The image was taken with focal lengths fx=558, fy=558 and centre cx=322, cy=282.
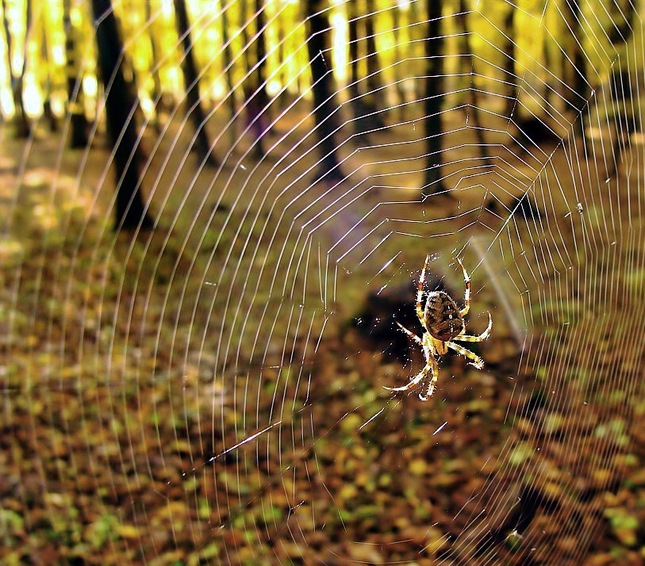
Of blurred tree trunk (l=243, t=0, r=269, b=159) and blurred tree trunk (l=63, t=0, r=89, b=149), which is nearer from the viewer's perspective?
blurred tree trunk (l=243, t=0, r=269, b=159)

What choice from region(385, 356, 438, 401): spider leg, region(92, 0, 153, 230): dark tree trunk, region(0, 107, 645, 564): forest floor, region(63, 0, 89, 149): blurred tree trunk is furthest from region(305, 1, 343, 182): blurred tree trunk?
region(63, 0, 89, 149): blurred tree trunk

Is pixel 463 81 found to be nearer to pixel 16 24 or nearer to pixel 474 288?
pixel 474 288

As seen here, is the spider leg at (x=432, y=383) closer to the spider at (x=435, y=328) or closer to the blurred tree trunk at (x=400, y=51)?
the spider at (x=435, y=328)

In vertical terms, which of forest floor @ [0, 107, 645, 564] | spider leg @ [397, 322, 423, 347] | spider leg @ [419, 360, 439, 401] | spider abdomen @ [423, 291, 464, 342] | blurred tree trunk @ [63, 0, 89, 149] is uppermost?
blurred tree trunk @ [63, 0, 89, 149]

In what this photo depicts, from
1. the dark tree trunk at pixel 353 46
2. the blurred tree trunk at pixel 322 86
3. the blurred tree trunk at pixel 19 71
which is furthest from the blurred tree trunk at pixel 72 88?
the dark tree trunk at pixel 353 46

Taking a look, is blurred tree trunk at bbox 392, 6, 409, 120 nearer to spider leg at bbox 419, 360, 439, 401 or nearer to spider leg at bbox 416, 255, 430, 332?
spider leg at bbox 416, 255, 430, 332

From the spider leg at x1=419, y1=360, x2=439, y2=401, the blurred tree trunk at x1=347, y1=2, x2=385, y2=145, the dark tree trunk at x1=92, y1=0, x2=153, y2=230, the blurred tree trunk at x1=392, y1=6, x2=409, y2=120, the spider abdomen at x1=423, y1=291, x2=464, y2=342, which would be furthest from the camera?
the blurred tree trunk at x1=392, y1=6, x2=409, y2=120

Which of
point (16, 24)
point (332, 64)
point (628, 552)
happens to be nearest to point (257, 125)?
point (332, 64)
